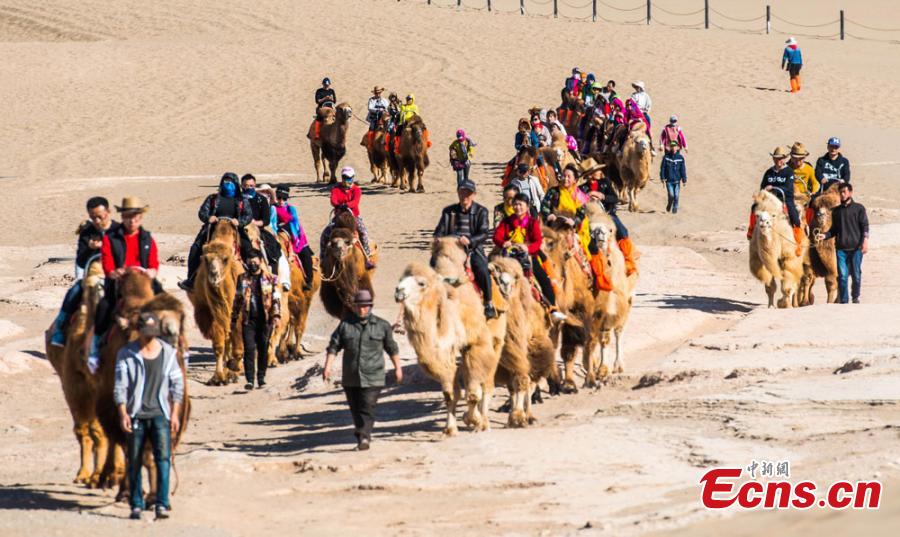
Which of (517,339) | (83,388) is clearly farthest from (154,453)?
(517,339)

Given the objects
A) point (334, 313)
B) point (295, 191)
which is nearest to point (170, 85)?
point (295, 191)

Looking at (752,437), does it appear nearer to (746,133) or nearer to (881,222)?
(881,222)

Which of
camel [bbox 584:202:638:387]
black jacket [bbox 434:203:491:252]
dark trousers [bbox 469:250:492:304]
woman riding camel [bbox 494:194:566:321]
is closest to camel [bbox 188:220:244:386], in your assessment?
black jacket [bbox 434:203:491:252]

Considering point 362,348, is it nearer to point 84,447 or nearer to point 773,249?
point 84,447

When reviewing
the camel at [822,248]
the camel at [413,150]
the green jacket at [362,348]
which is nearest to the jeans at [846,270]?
the camel at [822,248]

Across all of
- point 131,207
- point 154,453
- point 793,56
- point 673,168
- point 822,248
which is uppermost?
point 793,56

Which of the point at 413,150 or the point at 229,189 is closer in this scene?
the point at 229,189

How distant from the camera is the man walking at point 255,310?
17188mm

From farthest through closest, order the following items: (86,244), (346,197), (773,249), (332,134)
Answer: (332,134) < (346,197) < (773,249) < (86,244)

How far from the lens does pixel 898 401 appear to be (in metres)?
13.1

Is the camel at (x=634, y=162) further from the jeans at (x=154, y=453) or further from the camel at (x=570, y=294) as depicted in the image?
the jeans at (x=154, y=453)

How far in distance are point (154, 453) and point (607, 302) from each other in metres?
6.70

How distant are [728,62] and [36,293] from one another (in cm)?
3043

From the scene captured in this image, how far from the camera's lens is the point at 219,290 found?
671 inches
